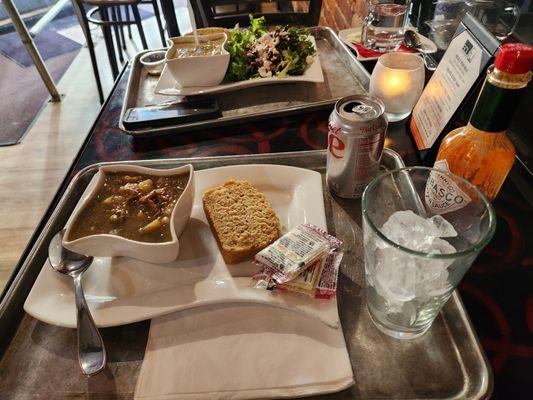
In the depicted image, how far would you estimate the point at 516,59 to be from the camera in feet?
1.90

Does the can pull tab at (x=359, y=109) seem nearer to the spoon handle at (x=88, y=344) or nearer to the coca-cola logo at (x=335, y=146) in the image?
the coca-cola logo at (x=335, y=146)

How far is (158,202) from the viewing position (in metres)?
0.73

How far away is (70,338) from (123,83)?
960 millimetres

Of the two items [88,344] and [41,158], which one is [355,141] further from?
[41,158]

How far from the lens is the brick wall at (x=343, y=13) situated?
202cm

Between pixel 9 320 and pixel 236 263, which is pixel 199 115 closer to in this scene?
pixel 236 263

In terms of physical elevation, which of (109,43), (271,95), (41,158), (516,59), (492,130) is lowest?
(41,158)

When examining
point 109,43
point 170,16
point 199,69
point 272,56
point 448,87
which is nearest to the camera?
point 448,87

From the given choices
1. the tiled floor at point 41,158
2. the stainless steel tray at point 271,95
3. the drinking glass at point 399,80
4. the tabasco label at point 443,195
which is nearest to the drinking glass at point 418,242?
the tabasco label at point 443,195

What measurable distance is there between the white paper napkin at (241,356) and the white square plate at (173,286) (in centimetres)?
3

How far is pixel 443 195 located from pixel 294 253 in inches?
10.8

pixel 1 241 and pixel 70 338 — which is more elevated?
pixel 70 338

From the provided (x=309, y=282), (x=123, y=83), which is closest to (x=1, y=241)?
(x=123, y=83)

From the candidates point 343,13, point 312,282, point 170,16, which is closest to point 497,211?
point 312,282
